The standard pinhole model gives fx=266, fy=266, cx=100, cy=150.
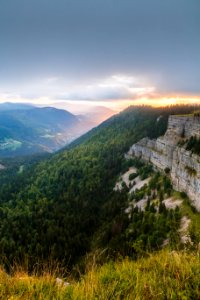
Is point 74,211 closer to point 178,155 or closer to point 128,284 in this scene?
point 178,155

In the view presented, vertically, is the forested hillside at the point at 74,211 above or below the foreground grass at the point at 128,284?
below

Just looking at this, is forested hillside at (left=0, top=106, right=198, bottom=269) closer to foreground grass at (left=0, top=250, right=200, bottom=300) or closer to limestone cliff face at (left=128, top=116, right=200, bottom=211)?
limestone cliff face at (left=128, top=116, right=200, bottom=211)

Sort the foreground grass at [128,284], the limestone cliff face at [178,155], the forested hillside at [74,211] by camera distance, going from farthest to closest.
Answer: the forested hillside at [74,211]
the limestone cliff face at [178,155]
the foreground grass at [128,284]

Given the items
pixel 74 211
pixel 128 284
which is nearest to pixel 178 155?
pixel 74 211

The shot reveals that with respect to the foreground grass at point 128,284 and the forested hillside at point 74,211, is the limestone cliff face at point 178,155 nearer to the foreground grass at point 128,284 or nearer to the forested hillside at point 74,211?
the forested hillside at point 74,211

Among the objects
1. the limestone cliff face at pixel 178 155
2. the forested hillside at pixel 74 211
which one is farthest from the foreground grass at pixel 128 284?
the limestone cliff face at pixel 178 155

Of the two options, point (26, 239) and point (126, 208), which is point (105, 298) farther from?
point (26, 239)
